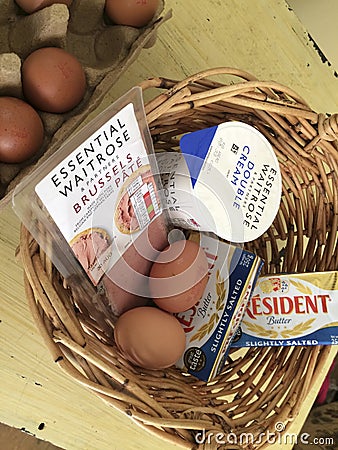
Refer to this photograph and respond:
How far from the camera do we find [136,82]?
83cm

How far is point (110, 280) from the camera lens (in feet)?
2.30

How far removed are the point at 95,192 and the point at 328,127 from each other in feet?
0.92

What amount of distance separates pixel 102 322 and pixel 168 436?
15cm

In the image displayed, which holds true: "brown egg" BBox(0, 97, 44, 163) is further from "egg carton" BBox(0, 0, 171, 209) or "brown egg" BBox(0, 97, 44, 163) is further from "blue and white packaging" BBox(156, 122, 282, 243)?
"blue and white packaging" BBox(156, 122, 282, 243)

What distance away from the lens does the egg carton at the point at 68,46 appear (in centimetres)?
64

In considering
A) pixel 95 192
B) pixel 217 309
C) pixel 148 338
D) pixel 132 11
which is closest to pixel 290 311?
pixel 217 309

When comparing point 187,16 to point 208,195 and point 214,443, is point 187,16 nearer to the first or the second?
point 208,195

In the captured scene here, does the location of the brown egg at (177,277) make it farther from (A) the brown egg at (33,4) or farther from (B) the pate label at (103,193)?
(A) the brown egg at (33,4)

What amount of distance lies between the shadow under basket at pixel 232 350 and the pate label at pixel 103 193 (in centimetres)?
4

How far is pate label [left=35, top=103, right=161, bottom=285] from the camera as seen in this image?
598mm

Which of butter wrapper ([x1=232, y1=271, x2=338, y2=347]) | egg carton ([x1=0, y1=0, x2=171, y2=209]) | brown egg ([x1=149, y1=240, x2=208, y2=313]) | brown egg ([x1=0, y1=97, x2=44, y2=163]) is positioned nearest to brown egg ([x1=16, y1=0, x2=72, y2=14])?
egg carton ([x1=0, y1=0, x2=171, y2=209])

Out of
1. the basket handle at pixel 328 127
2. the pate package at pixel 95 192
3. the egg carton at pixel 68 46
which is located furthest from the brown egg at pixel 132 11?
the basket handle at pixel 328 127

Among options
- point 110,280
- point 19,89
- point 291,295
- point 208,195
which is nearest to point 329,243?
point 291,295

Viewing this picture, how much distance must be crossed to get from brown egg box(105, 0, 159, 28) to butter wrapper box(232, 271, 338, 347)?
355 mm
